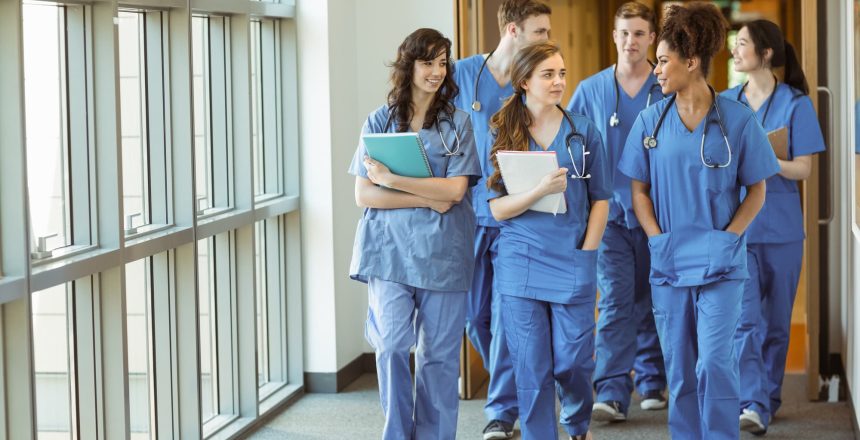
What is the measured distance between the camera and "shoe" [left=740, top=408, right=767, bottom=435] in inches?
163

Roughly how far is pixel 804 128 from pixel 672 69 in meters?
0.98

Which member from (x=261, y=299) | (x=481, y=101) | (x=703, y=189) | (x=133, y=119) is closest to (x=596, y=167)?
(x=703, y=189)

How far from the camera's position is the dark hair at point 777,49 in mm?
4184

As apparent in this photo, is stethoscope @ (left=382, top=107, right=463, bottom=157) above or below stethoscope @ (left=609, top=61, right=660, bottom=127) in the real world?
below

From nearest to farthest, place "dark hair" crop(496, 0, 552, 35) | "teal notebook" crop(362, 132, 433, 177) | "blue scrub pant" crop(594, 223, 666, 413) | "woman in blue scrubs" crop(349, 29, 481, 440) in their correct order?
1. "teal notebook" crop(362, 132, 433, 177)
2. "woman in blue scrubs" crop(349, 29, 481, 440)
3. "dark hair" crop(496, 0, 552, 35)
4. "blue scrub pant" crop(594, 223, 666, 413)

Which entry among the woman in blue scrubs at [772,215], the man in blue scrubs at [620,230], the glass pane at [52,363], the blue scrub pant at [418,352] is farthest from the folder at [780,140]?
the glass pane at [52,363]

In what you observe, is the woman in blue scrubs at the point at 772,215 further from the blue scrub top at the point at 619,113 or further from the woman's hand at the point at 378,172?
the woman's hand at the point at 378,172

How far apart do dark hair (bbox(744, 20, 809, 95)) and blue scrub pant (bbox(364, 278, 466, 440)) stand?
1511 millimetres

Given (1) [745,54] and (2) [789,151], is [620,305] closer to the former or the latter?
(2) [789,151]

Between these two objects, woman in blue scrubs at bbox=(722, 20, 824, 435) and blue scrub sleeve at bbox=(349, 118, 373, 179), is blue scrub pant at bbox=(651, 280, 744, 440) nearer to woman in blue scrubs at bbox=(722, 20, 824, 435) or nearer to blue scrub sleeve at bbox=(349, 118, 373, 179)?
woman in blue scrubs at bbox=(722, 20, 824, 435)

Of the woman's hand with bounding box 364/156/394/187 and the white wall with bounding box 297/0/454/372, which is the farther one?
the white wall with bounding box 297/0/454/372

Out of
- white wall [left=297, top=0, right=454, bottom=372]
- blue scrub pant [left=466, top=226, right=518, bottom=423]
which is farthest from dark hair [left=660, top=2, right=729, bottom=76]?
white wall [left=297, top=0, right=454, bottom=372]

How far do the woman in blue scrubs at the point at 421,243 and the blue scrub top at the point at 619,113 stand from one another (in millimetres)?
886

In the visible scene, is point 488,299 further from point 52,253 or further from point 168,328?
point 52,253
